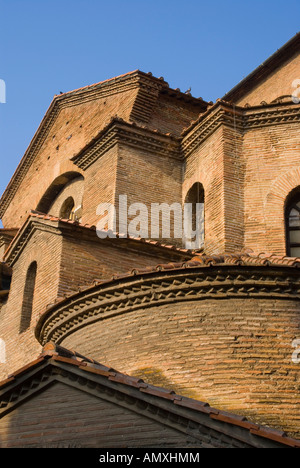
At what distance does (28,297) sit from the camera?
12.5m

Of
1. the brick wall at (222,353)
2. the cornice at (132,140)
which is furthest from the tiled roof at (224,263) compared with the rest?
the cornice at (132,140)

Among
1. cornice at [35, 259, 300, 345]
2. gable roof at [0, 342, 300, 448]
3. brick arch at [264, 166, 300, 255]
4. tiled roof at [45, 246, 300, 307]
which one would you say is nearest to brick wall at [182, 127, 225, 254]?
brick arch at [264, 166, 300, 255]

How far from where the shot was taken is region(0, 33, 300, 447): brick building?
778cm

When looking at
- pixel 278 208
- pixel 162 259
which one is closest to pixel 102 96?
pixel 162 259

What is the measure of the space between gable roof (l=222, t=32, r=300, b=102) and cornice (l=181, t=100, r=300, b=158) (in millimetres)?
2456

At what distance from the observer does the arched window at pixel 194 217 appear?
12.6m

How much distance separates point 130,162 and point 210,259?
4.66m

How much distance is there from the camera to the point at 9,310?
12.9 metres

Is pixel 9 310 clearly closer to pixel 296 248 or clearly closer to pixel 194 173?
pixel 194 173

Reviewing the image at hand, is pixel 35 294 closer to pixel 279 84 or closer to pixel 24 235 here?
pixel 24 235

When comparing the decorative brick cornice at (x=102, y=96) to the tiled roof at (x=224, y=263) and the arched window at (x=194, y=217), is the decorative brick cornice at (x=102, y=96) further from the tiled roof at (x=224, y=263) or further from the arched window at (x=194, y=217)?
the tiled roof at (x=224, y=263)

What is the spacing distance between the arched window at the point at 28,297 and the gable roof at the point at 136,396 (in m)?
5.42

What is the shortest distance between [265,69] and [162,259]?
552cm
